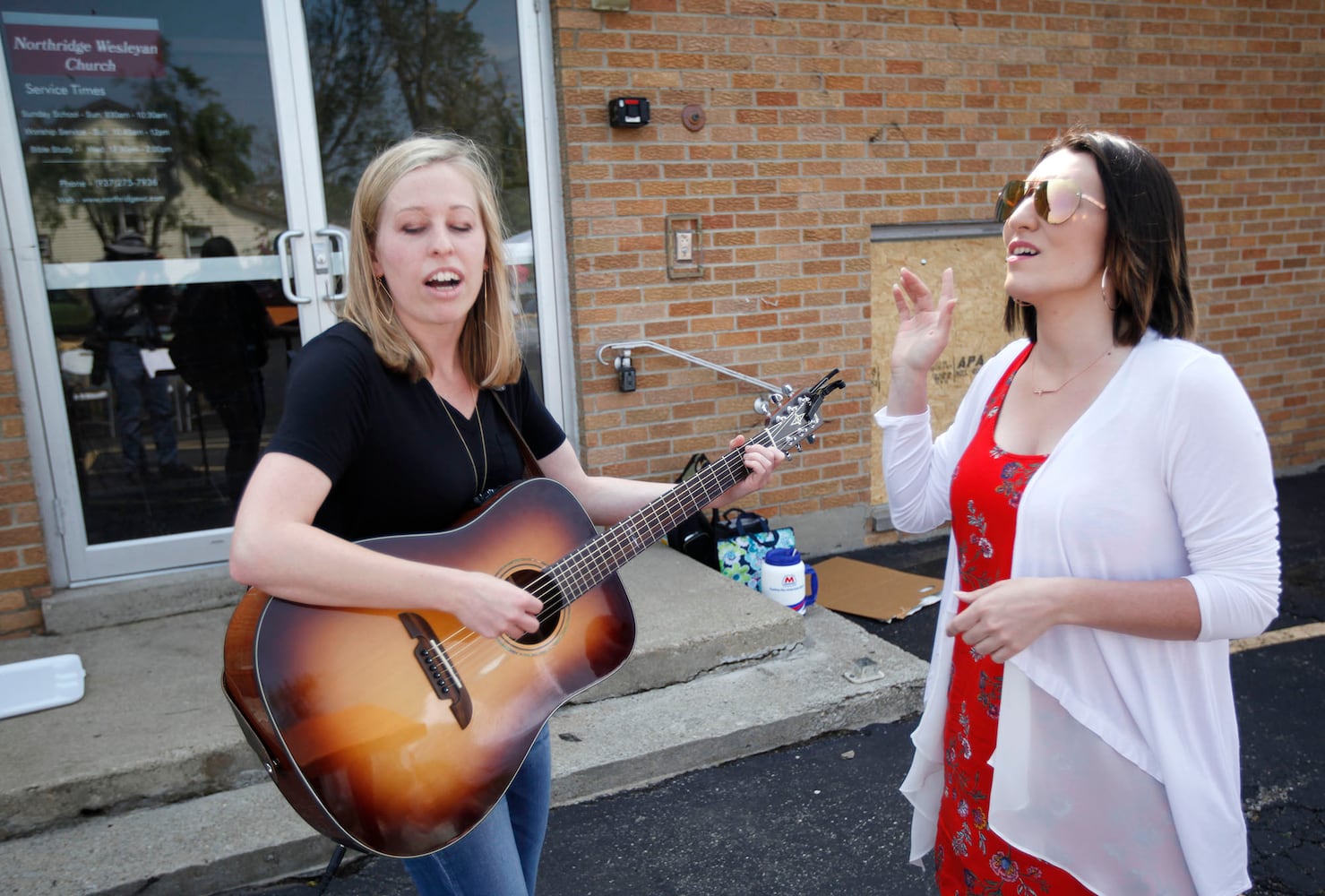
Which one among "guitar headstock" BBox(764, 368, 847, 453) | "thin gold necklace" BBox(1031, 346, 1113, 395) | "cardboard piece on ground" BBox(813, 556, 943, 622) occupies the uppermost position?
"thin gold necklace" BBox(1031, 346, 1113, 395)

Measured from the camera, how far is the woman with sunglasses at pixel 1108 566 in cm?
141

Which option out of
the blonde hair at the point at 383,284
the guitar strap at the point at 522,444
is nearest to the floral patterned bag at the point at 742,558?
the guitar strap at the point at 522,444

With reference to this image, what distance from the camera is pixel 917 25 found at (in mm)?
5098

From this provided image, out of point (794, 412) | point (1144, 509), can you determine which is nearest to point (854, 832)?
point (794, 412)

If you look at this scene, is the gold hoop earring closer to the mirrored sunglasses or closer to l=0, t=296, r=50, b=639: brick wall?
the mirrored sunglasses

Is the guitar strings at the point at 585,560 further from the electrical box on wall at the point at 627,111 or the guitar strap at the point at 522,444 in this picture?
the electrical box on wall at the point at 627,111

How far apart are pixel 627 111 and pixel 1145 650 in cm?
364

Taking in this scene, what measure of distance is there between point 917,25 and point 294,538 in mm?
4849

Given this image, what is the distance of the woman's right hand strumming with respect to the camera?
5.99 feet

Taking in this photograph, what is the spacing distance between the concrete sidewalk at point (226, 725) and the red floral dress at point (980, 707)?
1.57 metres

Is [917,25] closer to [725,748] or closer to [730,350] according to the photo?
[730,350]

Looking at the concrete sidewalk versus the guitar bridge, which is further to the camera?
the concrete sidewalk

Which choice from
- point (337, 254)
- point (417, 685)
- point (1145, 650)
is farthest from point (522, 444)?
point (337, 254)

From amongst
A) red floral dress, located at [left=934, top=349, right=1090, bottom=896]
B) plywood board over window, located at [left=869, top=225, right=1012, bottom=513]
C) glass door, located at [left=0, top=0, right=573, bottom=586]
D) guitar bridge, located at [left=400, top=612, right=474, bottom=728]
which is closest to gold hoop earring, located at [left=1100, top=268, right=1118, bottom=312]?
red floral dress, located at [left=934, top=349, right=1090, bottom=896]
